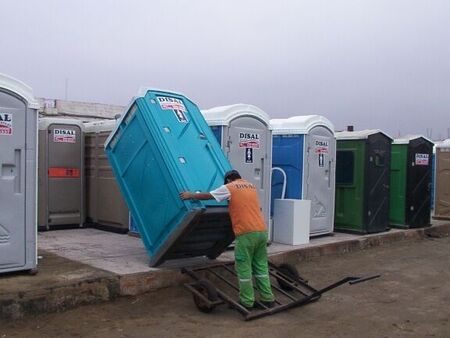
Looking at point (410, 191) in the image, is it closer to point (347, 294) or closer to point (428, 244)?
point (428, 244)

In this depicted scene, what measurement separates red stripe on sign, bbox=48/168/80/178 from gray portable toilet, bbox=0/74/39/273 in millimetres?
4057

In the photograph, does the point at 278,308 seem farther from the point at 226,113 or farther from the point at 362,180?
the point at 362,180

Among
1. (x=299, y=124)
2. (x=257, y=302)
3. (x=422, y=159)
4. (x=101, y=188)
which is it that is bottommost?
(x=257, y=302)

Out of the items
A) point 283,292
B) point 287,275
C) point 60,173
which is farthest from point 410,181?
point 60,173

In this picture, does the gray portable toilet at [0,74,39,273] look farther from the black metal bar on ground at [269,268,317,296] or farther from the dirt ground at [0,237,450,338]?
the black metal bar on ground at [269,268,317,296]

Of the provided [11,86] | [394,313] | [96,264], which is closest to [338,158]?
[394,313]

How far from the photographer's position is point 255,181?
927 cm

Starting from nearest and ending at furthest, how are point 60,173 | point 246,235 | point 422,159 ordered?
point 246,235 < point 60,173 < point 422,159

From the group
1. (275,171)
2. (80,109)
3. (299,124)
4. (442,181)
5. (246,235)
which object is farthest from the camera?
(80,109)

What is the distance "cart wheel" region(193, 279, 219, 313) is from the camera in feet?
20.6

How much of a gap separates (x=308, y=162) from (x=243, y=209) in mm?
4419

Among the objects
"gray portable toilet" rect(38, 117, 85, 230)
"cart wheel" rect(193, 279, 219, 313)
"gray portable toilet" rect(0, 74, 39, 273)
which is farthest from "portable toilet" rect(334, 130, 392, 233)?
"gray portable toilet" rect(0, 74, 39, 273)

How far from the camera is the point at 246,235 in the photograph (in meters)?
6.26

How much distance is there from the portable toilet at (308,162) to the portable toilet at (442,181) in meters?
5.47
